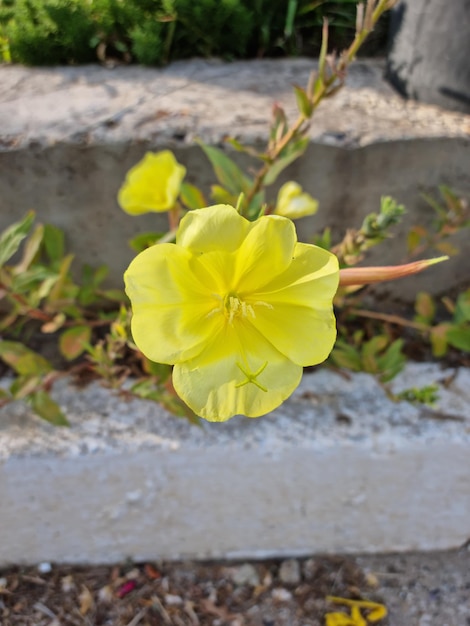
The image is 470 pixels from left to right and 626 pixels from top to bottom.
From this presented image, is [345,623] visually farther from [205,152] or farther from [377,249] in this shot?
[205,152]

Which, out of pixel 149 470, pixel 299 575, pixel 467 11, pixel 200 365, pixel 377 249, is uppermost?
pixel 467 11

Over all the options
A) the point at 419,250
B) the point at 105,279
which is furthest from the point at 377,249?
the point at 105,279

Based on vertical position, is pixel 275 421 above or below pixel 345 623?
above

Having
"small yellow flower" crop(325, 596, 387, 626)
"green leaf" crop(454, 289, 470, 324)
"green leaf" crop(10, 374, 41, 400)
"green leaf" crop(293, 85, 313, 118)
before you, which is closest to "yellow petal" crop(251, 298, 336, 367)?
"green leaf" crop(293, 85, 313, 118)

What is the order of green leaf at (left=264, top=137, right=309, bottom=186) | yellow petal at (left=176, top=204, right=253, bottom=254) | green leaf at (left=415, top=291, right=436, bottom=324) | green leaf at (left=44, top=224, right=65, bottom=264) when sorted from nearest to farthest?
yellow petal at (left=176, top=204, right=253, bottom=254)
green leaf at (left=264, top=137, right=309, bottom=186)
green leaf at (left=44, top=224, right=65, bottom=264)
green leaf at (left=415, top=291, right=436, bottom=324)

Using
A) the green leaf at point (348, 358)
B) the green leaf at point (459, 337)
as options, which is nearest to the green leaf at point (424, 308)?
the green leaf at point (459, 337)

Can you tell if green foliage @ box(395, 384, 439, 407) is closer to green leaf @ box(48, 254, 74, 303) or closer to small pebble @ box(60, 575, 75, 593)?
green leaf @ box(48, 254, 74, 303)
